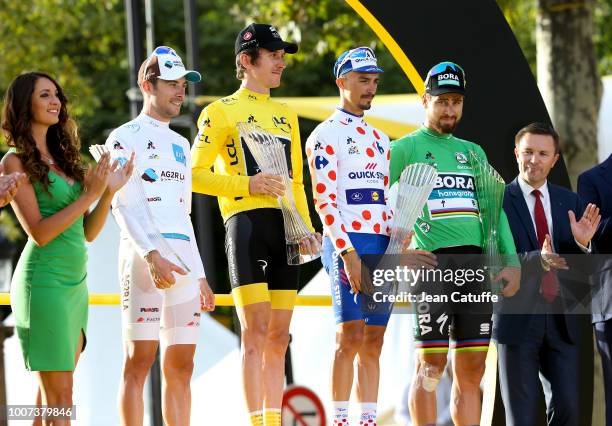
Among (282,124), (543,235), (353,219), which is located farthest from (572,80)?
(353,219)

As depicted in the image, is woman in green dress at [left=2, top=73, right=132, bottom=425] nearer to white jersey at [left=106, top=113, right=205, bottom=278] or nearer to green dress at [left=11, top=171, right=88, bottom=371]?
green dress at [left=11, top=171, right=88, bottom=371]

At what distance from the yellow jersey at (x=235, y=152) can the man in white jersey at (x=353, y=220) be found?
0.20m

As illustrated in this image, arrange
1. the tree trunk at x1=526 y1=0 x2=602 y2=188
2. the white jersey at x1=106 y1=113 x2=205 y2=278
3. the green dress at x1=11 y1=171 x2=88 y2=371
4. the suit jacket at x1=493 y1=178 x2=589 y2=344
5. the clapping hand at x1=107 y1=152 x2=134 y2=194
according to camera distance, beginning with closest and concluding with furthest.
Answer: the green dress at x1=11 y1=171 x2=88 y2=371 → the clapping hand at x1=107 y1=152 x2=134 y2=194 → the white jersey at x1=106 y1=113 x2=205 y2=278 → the suit jacket at x1=493 y1=178 x2=589 y2=344 → the tree trunk at x1=526 y1=0 x2=602 y2=188

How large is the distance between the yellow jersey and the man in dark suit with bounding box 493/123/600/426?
3.91ft

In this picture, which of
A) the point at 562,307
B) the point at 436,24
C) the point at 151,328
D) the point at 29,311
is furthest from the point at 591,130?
the point at 29,311

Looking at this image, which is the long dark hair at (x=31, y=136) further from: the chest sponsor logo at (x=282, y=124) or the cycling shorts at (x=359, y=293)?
the cycling shorts at (x=359, y=293)

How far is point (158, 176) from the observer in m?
6.26

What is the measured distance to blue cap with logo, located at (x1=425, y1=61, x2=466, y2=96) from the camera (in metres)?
6.81

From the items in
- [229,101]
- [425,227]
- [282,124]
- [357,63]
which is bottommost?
[425,227]

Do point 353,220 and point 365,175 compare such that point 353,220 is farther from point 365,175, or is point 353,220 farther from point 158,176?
point 158,176

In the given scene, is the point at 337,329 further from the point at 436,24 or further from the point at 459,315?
the point at 436,24

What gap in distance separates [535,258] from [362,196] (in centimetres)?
102

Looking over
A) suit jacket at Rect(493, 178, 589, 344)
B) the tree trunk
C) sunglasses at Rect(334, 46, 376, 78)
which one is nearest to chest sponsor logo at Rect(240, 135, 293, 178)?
sunglasses at Rect(334, 46, 376, 78)

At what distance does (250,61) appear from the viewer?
6.89 meters
